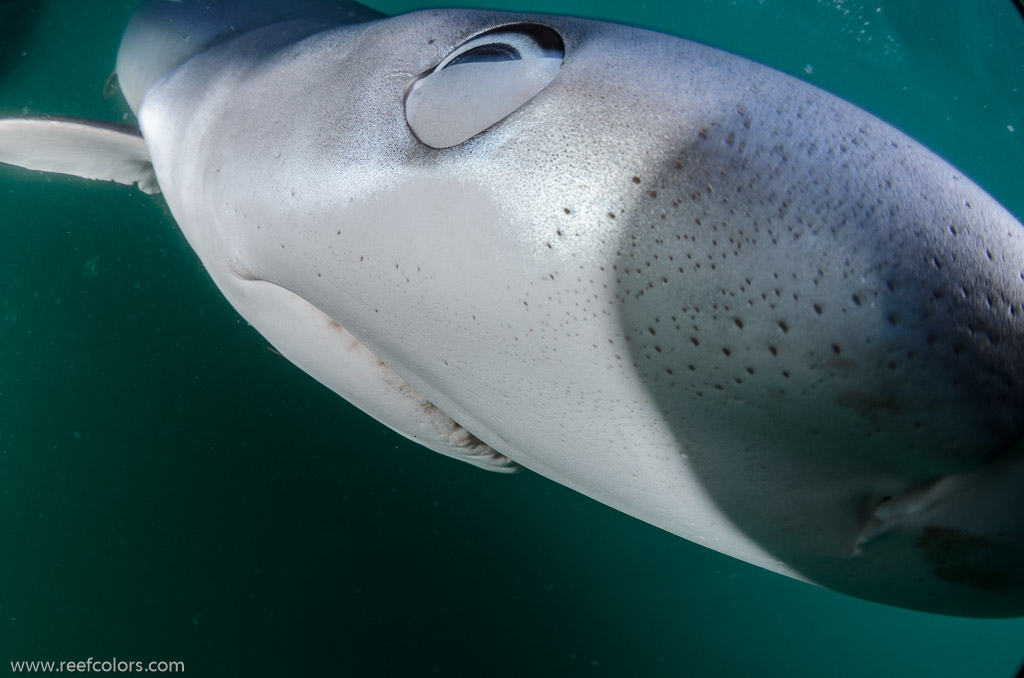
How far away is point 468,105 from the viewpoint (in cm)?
70

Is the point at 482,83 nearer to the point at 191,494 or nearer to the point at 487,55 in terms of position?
the point at 487,55

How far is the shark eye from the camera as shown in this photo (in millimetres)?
675

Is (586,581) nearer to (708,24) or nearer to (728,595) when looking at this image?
(728,595)

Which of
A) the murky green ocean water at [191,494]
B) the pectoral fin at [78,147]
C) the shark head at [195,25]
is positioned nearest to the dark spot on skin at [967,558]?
the shark head at [195,25]

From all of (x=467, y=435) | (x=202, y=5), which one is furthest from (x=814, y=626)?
(x=202, y=5)

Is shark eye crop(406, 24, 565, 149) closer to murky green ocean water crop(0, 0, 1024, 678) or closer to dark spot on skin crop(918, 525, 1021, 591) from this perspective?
dark spot on skin crop(918, 525, 1021, 591)

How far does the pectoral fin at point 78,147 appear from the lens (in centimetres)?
182

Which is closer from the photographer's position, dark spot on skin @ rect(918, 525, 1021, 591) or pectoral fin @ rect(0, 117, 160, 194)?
dark spot on skin @ rect(918, 525, 1021, 591)

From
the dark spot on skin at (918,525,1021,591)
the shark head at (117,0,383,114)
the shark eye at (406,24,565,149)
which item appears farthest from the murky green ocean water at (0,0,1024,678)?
the dark spot on skin at (918,525,1021,591)

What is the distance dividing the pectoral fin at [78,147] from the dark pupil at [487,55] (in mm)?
1585

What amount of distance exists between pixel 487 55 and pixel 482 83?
0.21 feet

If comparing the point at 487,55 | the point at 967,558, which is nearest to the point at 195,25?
the point at 487,55

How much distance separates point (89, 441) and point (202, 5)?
8.50 feet

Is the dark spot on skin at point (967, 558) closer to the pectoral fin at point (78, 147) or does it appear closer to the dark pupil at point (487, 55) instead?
the dark pupil at point (487, 55)
